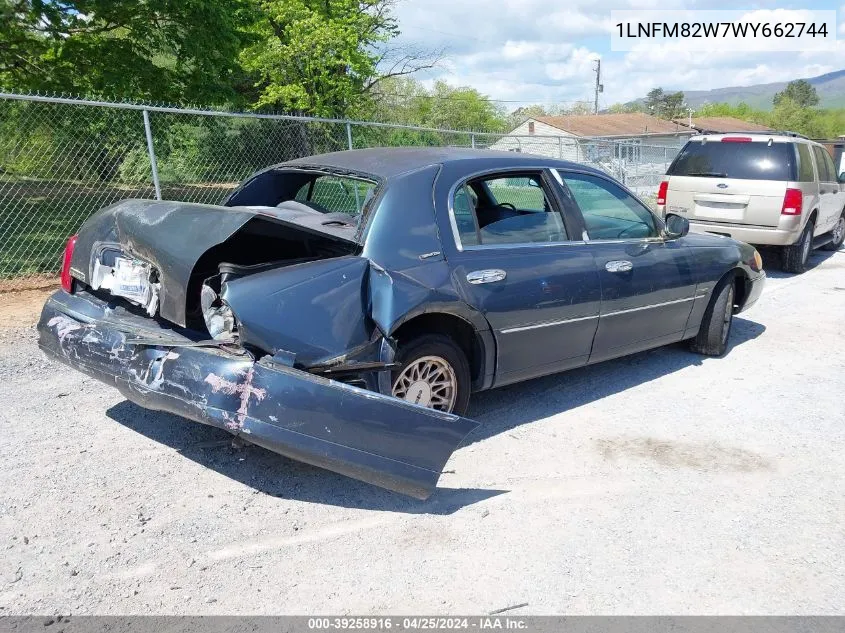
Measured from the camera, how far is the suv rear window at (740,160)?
9.41 metres

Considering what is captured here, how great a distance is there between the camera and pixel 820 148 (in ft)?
36.1

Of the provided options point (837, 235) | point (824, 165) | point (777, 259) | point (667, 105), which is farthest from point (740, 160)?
point (667, 105)

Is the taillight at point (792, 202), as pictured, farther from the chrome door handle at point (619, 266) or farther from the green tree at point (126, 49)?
the green tree at point (126, 49)

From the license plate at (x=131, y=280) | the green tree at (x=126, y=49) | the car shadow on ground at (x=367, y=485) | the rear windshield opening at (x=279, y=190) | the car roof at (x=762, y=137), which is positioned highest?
the green tree at (x=126, y=49)

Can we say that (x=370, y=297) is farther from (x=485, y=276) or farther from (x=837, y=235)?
(x=837, y=235)

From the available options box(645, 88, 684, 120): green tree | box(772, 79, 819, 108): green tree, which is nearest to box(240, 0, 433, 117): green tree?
box(645, 88, 684, 120): green tree

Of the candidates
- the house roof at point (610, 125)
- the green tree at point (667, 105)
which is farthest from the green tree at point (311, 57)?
the green tree at point (667, 105)

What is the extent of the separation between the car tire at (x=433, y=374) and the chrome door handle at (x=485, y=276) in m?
0.37

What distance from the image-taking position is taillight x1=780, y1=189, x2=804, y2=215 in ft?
30.5

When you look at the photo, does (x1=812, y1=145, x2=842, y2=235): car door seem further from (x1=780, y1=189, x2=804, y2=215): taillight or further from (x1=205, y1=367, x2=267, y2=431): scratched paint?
(x1=205, y1=367, x2=267, y2=431): scratched paint

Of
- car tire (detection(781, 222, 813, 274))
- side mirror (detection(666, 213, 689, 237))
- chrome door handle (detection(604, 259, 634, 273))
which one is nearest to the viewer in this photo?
chrome door handle (detection(604, 259, 634, 273))

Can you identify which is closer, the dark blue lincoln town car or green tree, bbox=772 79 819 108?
the dark blue lincoln town car

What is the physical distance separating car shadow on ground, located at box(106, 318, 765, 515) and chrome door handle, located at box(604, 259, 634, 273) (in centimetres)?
96

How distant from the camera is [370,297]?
3.51 meters
